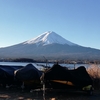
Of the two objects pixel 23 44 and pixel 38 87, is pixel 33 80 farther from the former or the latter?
pixel 23 44

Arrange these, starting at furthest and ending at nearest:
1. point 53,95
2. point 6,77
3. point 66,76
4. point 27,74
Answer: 1. point 6,77
2. point 27,74
3. point 66,76
4. point 53,95

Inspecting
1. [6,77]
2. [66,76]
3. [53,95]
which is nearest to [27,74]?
[6,77]

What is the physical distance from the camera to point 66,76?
1667 centimetres

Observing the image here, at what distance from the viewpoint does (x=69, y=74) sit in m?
16.8

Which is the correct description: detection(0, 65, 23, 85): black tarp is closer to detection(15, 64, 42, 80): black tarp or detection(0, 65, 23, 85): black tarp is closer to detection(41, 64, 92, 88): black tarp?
detection(15, 64, 42, 80): black tarp

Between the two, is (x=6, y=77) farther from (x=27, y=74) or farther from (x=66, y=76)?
(x=66, y=76)

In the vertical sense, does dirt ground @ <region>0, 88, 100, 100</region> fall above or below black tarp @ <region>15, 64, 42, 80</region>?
below

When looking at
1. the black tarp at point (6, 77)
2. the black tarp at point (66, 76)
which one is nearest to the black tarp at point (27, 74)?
the black tarp at point (66, 76)

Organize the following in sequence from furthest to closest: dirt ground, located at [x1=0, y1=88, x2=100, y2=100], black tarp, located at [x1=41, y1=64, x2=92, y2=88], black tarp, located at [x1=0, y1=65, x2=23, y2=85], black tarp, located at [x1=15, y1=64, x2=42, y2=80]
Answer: black tarp, located at [x1=0, y1=65, x2=23, y2=85], black tarp, located at [x1=15, y1=64, x2=42, y2=80], black tarp, located at [x1=41, y1=64, x2=92, y2=88], dirt ground, located at [x1=0, y1=88, x2=100, y2=100]

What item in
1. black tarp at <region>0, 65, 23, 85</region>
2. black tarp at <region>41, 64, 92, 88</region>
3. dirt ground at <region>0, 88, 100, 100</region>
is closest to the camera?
dirt ground at <region>0, 88, 100, 100</region>

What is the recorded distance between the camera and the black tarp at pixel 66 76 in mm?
16172

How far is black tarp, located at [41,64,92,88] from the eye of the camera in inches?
637

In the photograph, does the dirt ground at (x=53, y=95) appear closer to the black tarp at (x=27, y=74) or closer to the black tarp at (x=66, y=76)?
the black tarp at (x=66, y=76)

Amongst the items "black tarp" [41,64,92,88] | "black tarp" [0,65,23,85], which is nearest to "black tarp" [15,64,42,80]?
"black tarp" [41,64,92,88]
